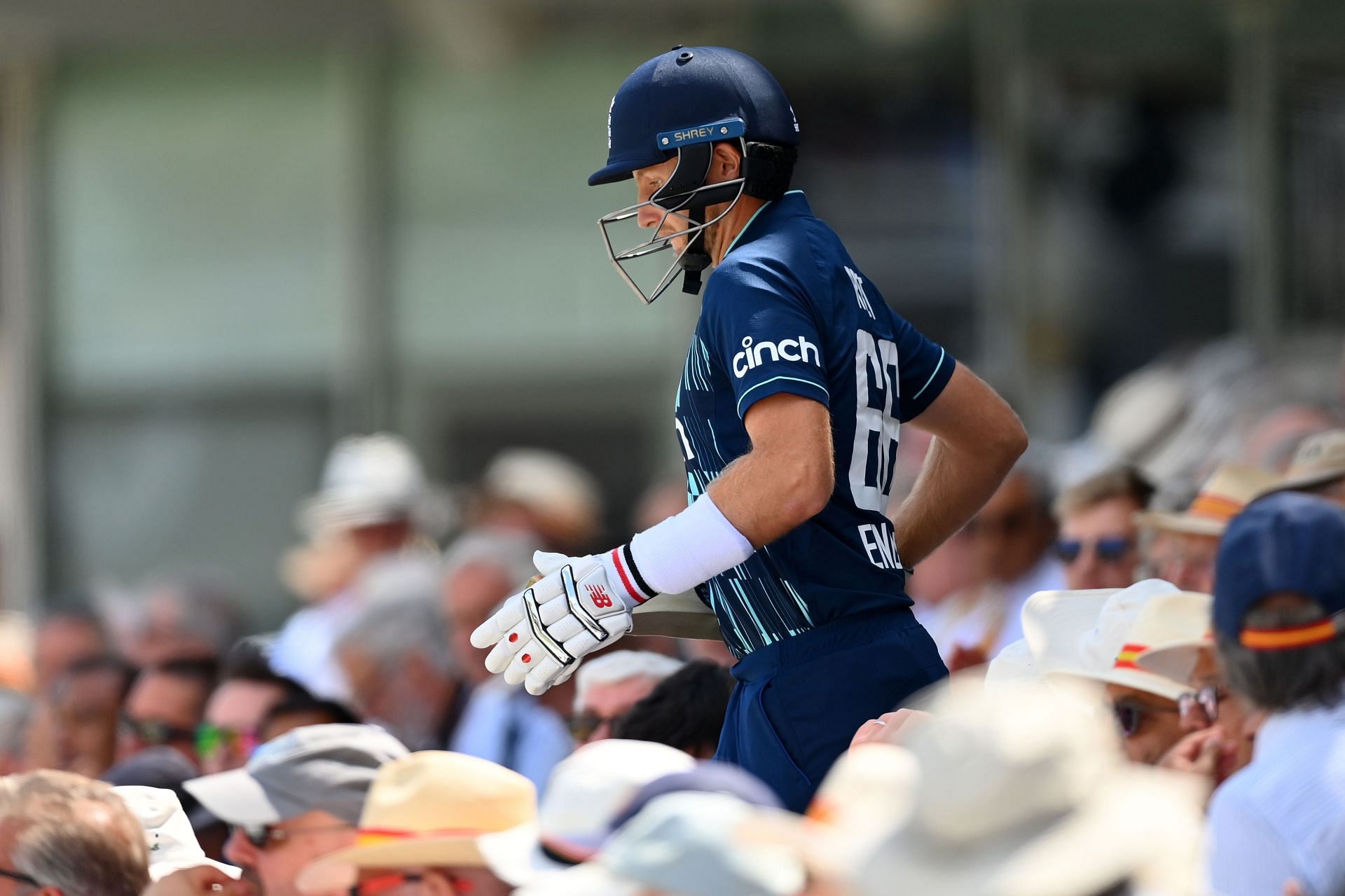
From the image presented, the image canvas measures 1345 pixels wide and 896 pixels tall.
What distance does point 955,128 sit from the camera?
39.3ft

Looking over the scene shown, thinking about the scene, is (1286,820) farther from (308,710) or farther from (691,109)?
(308,710)

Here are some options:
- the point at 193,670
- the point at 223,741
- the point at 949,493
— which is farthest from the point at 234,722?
the point at 949,493

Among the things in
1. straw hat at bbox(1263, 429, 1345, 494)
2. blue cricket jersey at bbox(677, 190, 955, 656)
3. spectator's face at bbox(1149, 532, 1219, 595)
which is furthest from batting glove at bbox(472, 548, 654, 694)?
spectator's face at bbox(1149, 532, 1219, 595)

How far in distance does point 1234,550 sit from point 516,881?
4.51 feet

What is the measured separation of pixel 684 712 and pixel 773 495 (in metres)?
1.34

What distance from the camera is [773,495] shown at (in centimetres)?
331

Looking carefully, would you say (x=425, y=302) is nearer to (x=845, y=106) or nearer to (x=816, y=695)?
(x=845, y=106)

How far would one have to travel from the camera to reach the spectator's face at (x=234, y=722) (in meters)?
5.87

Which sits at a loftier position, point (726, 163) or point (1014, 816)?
point (726, 163)

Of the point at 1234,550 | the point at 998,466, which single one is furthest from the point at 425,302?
the point at 1234,550

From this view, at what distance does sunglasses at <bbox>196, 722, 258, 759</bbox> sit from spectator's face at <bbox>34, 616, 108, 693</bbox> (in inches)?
59.3

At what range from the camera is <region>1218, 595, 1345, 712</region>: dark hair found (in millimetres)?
3051

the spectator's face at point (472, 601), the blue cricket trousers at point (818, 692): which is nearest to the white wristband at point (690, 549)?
the blue cricket trousers at point (818, 692)

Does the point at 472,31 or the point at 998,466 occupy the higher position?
the point at 472,31
